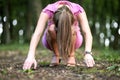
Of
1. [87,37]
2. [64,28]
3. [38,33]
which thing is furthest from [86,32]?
[38,33]

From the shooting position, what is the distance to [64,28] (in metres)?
6.59

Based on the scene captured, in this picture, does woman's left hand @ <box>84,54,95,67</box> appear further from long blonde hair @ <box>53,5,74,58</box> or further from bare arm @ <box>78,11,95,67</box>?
long blonde hair @ <box>53,5,74,58</box>

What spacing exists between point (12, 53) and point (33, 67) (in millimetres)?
8523

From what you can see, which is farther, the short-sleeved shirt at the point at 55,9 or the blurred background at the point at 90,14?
the blurred background at the point at 90,14

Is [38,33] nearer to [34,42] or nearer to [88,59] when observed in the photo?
[34,42]

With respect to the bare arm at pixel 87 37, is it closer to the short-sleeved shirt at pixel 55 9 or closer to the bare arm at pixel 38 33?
the short-sleeved shirt at pixel 55 9

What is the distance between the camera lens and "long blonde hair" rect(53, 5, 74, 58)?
6.61 meters

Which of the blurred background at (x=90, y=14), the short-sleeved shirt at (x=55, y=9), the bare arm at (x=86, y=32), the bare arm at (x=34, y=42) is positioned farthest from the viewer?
the blurred background at (x=90, y=14)

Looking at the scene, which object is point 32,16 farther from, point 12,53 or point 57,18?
point 57,18

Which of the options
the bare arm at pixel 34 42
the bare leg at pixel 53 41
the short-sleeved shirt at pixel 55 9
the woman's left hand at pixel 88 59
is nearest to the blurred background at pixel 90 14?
the bare leg at pixel 53 41

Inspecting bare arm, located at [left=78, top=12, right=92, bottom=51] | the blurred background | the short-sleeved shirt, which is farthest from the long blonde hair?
the blurred background

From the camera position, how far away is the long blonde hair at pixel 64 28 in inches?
260

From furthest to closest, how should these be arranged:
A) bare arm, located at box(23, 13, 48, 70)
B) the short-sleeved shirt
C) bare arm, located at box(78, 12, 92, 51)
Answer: the short-sleeved shirt
bare arm, located at box(78, 12, 92, 51)
bare arm, located at box(23, 13, 48, 70)

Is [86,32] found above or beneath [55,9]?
beneath
